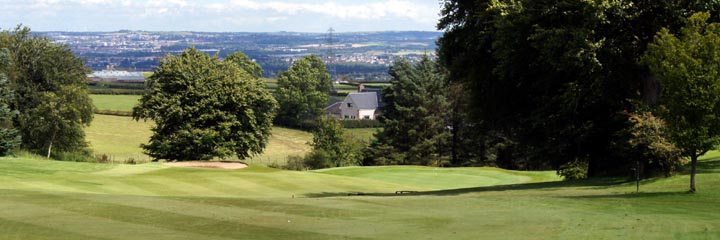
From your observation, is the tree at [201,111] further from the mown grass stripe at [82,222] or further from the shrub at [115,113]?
the shrub at [115,113]

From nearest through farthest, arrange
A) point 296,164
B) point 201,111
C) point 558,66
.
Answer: point 558,66, point 201,111, point 296,164

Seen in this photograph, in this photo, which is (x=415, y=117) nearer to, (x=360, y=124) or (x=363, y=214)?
(x=360, y=124)

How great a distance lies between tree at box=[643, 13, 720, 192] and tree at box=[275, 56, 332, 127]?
96190 millimetres

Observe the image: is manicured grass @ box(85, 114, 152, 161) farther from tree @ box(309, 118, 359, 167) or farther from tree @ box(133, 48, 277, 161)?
tree @ box(133, 48, 277, 161)

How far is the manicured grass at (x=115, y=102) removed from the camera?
116m

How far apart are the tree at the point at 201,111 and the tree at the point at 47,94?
830 centimetres

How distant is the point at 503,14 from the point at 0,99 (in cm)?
4167

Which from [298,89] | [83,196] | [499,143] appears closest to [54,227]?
[83,196]

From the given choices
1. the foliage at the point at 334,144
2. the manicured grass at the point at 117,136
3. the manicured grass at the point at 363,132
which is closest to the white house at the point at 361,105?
the manicured grass at the point at 363,132

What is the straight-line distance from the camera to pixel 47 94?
68500 mm

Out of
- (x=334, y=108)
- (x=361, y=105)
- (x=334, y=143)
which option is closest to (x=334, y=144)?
(x=334, y=143)

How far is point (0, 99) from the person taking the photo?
59.7 metres

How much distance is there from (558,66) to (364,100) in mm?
113489

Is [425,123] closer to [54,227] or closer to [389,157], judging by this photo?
[389,157]
